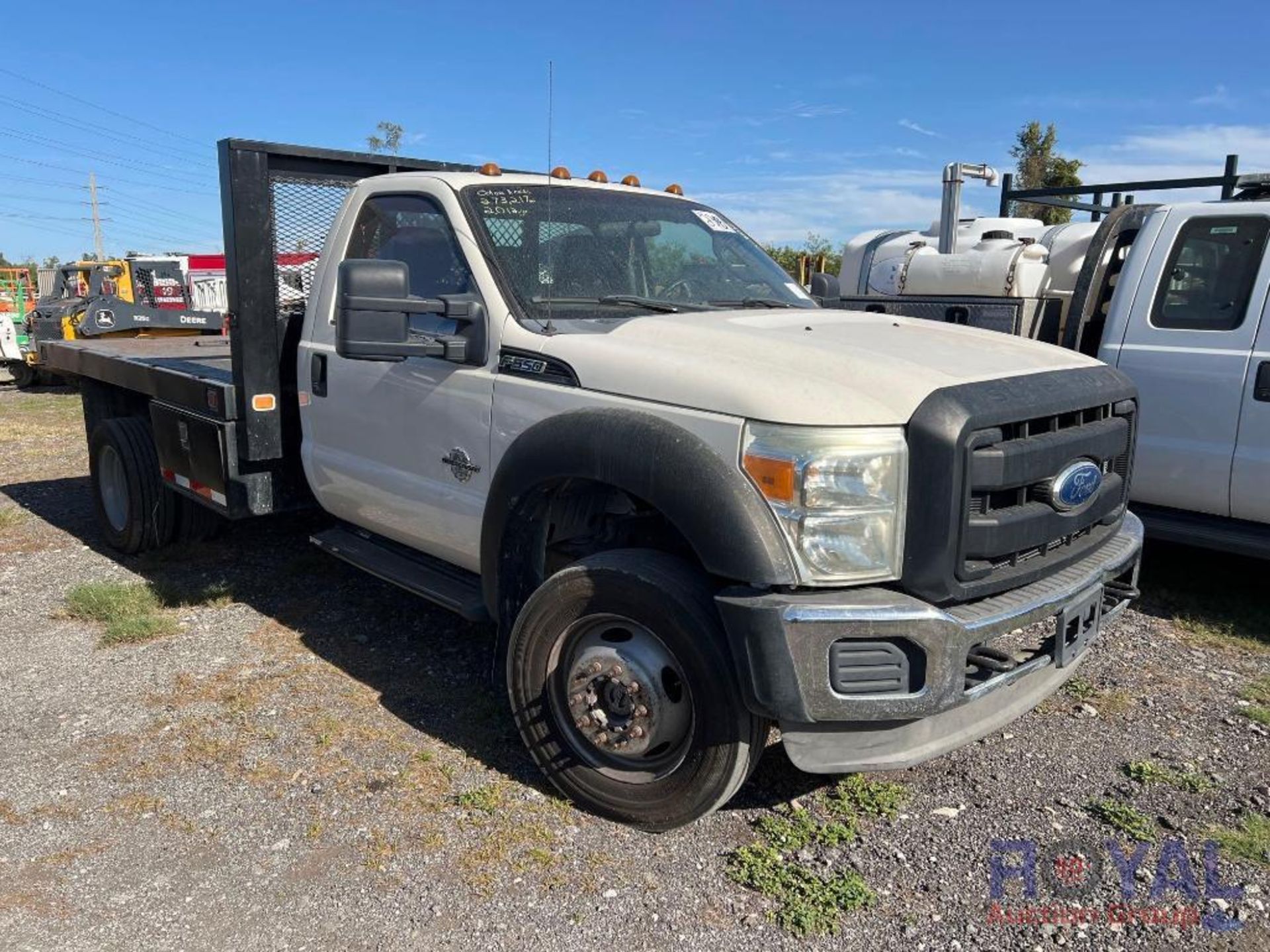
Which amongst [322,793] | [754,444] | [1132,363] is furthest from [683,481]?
[1132,363]

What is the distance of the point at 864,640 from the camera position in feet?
8.94

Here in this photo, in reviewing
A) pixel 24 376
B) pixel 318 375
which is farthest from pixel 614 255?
pixel 24 376

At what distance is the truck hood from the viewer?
2.79 metres

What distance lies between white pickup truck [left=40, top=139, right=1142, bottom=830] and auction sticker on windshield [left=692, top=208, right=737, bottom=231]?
2 cm

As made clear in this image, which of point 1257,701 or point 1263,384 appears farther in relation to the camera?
point 1263,384

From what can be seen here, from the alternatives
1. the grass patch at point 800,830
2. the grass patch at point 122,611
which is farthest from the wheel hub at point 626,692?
the grass patch at point 122,611

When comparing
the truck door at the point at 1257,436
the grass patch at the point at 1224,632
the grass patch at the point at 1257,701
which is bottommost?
the grass patch at the point at 1257,701

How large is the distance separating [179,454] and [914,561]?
163 inches

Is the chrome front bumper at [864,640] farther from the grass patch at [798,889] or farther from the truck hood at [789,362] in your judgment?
the truck hood at [789,362]

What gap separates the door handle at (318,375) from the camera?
4488 mm

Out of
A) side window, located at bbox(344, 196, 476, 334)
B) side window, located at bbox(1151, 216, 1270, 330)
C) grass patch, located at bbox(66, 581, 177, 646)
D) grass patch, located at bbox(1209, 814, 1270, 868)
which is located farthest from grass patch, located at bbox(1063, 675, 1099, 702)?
grass patch, located at bbox(66, 581, 177, 646)

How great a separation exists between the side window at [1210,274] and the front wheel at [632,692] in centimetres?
359

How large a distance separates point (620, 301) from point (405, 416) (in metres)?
0.97

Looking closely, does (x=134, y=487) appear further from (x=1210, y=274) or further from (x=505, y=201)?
(x=1210, y=274)
